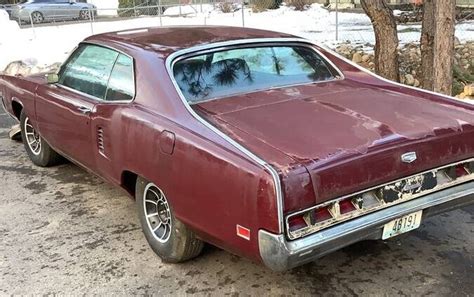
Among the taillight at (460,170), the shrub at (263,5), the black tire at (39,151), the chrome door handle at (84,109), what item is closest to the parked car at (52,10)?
the shrub at (263,5)

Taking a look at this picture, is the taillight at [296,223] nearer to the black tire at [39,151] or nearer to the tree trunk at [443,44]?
the black tire at [39,151]

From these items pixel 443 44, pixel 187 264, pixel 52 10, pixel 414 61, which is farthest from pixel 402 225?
pixel 52 10

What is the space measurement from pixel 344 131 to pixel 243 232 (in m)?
0.82

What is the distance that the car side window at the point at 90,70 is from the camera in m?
4.29

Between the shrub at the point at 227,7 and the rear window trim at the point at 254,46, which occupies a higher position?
the shrub at the point at 227,7

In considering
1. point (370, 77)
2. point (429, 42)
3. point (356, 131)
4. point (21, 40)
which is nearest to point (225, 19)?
point (21, 40)

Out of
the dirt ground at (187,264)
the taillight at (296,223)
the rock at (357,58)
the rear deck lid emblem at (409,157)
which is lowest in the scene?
the dirt ground at (187,264)

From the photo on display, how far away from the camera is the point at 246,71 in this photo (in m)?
3.99

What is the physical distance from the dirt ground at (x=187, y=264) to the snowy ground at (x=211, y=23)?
26.4 ft

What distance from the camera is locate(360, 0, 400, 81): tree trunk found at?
734cm

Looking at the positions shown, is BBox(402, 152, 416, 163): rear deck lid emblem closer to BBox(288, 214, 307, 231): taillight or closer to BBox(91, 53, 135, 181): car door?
BBox(288, 214, 307, 231): taillight

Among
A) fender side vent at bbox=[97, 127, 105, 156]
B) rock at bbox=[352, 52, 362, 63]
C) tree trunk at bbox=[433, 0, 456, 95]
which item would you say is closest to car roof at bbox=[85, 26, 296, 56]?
fender side vent at bbox=[97, 127, 105, 156]

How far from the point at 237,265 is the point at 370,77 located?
188 cm

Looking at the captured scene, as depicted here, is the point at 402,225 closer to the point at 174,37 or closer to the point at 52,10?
the point at 174,37
